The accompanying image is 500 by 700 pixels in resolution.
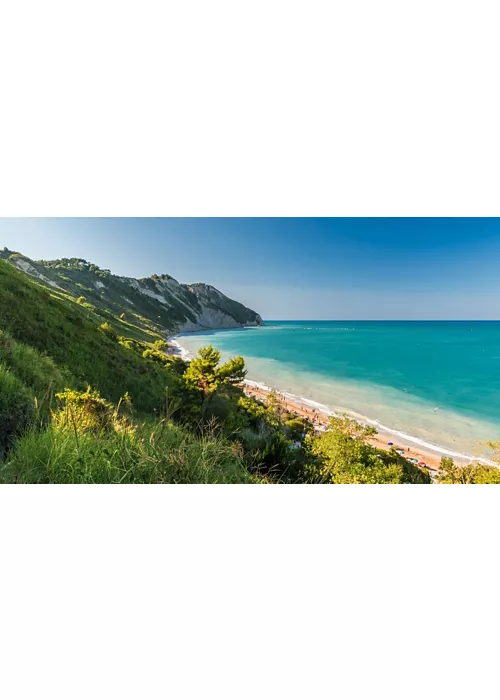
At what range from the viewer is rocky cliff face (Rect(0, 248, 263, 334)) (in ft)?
11.9

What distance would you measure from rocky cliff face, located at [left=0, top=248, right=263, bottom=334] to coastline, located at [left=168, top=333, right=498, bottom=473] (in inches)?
17.9

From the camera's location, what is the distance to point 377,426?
6141 mm

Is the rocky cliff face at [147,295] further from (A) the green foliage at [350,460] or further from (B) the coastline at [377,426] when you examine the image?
(A) the green foliage at [350,460]

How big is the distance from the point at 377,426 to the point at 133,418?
5.26m

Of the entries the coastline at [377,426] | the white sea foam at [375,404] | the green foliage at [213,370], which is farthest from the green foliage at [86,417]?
the white sea foam at [375,404]

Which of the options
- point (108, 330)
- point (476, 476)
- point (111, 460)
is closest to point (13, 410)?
point (111, 460)

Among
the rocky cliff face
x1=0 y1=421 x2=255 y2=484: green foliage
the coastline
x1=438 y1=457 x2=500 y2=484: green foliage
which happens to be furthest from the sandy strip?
x1=0 y1=421 x2=255 y2=484: green foliage

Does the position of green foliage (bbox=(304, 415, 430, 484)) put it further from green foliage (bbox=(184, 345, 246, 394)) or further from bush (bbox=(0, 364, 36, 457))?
bush (bbox=(0, 364, 36, 457))
